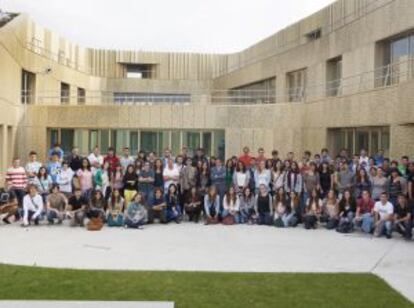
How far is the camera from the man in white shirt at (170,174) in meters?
17.6

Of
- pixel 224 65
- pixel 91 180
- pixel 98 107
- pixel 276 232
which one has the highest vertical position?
pixel 224 65

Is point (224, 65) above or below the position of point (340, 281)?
above

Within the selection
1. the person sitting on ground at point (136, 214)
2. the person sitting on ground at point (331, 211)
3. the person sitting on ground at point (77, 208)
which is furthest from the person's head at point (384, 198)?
the person sitting on ground at point (77, 208)

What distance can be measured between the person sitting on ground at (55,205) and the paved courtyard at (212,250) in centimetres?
57

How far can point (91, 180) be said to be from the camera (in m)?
17.5

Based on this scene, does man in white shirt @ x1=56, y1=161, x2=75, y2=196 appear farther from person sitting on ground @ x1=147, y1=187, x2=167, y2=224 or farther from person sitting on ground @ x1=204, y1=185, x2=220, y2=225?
person sitting on ground @ x1=204, y1=185, x2=220, y2=225

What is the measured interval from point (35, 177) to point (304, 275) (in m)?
9.17

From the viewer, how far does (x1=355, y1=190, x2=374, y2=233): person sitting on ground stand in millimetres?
15468

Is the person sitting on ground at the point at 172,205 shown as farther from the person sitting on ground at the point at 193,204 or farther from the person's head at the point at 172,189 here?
the person sitting on ground at the point at 193,204

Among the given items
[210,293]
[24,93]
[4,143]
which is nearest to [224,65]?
[24,93]

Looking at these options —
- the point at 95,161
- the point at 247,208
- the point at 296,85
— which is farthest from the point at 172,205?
the point at 296,85

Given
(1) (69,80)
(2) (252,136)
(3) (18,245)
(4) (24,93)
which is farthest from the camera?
(1) (69,80)

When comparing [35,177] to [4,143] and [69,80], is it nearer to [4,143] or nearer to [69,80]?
[4,143]

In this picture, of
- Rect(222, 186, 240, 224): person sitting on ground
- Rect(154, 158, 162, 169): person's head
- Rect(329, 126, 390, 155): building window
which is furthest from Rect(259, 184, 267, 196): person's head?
Rect(329, 126, 390, 155): building window
